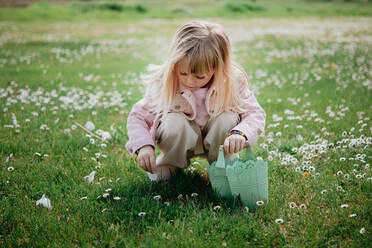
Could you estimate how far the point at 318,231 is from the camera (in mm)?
2189

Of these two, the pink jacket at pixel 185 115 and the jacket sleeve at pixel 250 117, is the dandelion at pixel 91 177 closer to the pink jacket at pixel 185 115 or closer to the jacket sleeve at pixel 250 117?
the pink jacket at pixel 185 115

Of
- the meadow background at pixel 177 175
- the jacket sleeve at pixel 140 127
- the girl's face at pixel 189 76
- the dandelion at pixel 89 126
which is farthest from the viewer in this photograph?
the dandelion at pixel 89 126

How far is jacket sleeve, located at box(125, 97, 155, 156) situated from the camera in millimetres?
2633

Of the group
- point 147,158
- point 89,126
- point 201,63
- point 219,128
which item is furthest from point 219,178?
point 89,126

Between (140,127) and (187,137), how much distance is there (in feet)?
1.20

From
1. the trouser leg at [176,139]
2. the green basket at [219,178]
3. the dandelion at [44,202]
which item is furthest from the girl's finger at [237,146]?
the dandelion at [44,202]

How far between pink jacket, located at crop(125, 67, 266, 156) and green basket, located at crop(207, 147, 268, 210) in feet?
0.85

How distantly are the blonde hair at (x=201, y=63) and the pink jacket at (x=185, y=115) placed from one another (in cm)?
6

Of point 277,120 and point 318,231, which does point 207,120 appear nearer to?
point 318,231

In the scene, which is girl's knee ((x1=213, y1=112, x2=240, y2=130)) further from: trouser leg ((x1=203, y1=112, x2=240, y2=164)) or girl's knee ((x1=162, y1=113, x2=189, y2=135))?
girl's knee ((x1=162, y1=113, x2=189, y2=135))

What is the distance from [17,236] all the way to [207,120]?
155 cm

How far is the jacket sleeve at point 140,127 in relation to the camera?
2.63 metres

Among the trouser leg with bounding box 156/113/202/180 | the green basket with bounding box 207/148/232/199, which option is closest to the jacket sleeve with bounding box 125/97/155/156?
the trouser leg with bounding box 156/113/202/180

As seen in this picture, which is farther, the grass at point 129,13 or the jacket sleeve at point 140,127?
the grass at point 129,13
